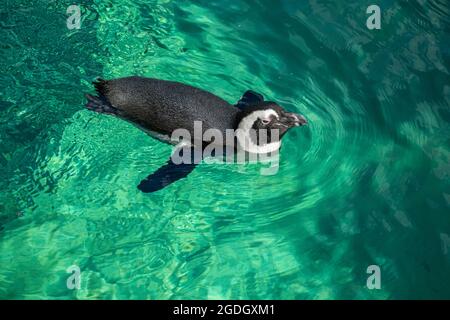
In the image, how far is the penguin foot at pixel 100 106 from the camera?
340 centimetres

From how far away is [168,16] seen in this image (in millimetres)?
4902

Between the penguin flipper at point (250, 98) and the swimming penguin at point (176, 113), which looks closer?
the swimming penguin at point (176, 113)

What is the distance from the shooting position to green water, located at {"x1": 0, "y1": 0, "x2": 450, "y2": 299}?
3178 mm

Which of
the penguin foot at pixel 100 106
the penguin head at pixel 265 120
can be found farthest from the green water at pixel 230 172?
the penguin head at pixel 265 120

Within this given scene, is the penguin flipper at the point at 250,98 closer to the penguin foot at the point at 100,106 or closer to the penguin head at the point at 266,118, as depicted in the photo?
the penguin head at the point at 266,118

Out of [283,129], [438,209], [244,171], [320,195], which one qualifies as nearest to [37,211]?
[244,171]

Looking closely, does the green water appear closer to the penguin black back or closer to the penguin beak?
the penguin black back

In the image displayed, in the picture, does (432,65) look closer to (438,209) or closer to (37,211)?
(438,209)

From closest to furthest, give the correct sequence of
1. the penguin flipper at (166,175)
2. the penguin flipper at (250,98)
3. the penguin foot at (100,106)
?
the penguin flipper at (166,175)
the penguin foot at (100,106)
the penguin flipper at (250,98)

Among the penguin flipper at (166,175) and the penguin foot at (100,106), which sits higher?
the penguin foot at (100,106)

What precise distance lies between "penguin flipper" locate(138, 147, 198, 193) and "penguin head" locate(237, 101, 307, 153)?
0.39m

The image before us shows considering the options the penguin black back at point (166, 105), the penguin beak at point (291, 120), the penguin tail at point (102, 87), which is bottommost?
the penguin beak at point (291, 120)

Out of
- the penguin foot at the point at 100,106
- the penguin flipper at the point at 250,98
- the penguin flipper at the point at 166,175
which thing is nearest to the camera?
the penguin flipper at the point at 166,175

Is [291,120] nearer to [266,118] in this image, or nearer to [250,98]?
[266,118]
